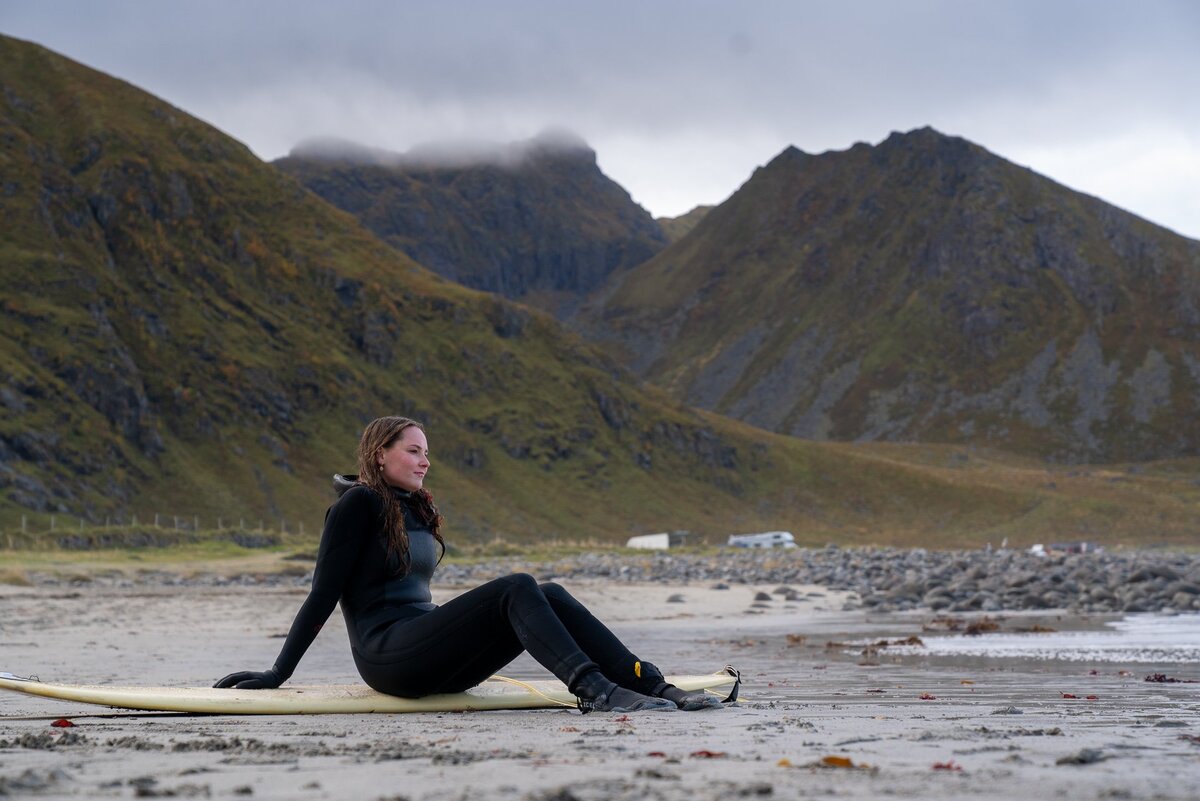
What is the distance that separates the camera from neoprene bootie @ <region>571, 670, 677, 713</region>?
22.3 feet

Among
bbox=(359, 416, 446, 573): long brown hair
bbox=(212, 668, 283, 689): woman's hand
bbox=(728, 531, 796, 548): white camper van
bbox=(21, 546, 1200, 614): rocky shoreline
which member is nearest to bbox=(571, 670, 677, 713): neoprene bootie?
bbox=(359, 416, 446, 573): long brown hair

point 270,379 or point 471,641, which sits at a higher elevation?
point 270,379

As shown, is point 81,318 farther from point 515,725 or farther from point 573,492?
point 515,725

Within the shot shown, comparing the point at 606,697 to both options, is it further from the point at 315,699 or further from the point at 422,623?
the point at 315,699

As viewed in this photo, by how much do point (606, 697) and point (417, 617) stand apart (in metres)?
1.20

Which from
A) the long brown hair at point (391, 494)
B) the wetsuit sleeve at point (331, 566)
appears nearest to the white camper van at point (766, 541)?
the long brown hair at point (391, 494)

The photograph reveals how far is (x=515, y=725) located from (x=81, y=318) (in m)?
81.1

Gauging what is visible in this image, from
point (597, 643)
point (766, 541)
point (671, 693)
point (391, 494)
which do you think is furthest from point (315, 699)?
point (766, 541)

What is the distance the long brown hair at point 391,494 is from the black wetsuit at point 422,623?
0.17 feet

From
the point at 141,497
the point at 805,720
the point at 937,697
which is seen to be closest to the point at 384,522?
the point at 805,720

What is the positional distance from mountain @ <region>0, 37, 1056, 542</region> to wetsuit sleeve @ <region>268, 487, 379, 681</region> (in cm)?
5928

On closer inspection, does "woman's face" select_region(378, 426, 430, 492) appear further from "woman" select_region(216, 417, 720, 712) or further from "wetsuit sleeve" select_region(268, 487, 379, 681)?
"wetsuit sleeve" select_region(268, 487, 379, 681)

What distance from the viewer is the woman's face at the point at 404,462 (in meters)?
7.53

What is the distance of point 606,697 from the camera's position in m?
6.88
